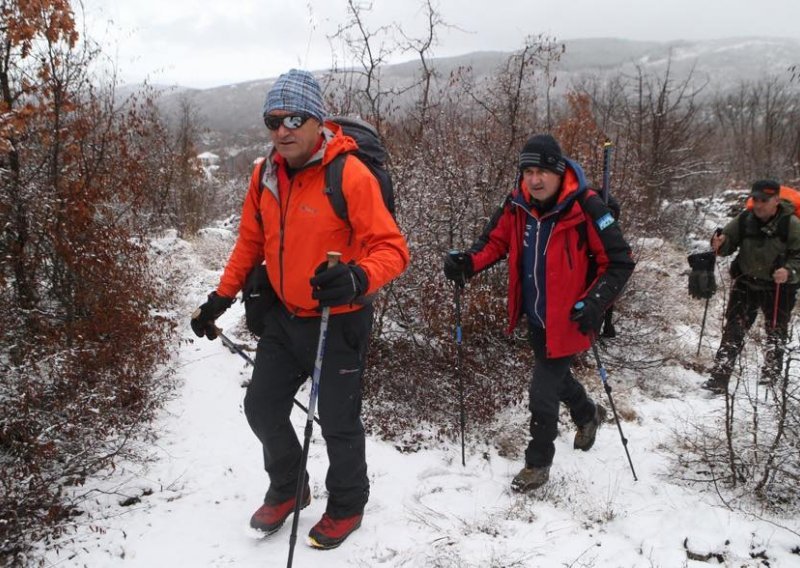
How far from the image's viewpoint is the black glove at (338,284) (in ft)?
7.99

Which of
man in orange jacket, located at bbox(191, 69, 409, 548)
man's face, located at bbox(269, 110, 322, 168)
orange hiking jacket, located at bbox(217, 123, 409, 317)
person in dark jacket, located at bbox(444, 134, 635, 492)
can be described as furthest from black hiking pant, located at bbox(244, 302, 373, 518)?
person in dark jacket, located at bbox(444, 134, 635, 492)

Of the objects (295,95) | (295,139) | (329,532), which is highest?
(295,95)

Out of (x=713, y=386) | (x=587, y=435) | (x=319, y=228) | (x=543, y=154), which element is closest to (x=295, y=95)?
(x=319, y=228)

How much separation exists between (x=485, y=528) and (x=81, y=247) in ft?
14.8

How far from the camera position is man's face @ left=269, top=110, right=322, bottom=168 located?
2.71 m

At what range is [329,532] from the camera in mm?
3098

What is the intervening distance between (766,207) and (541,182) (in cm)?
310

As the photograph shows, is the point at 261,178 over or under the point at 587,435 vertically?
over

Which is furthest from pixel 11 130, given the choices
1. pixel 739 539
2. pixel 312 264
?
pixel 739 539

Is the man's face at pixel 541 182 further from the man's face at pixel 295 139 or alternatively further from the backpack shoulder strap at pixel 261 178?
the backpack shoulder strap at pixel 261 178

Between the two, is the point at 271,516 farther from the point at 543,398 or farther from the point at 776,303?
the point at 776,303

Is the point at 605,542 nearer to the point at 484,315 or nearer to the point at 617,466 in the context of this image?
A: the point at 617,466

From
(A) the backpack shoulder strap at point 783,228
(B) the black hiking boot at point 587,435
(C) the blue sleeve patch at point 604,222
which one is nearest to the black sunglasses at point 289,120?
(C) the blue sleeve patch at point 604,222

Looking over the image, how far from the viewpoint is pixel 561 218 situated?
10.8 ft
